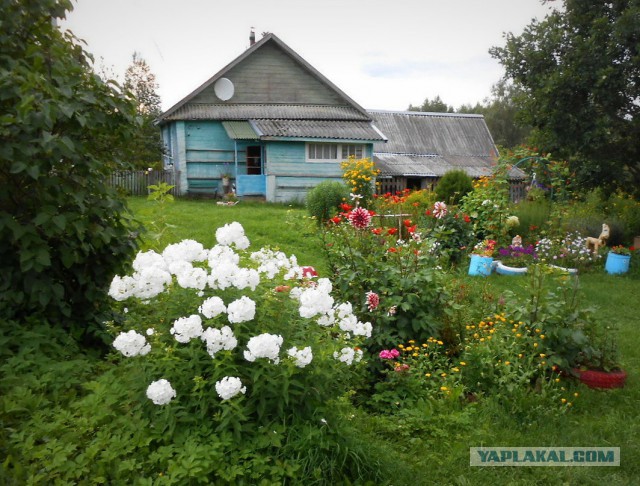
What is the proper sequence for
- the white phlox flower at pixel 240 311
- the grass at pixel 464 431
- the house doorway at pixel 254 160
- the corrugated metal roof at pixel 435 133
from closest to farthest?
the white phlox flower at pixel 240 311 → the grass at pixel 464 431 → the house doorway at pixel 254 160 → the corrugated metal roof at pixel 435 133

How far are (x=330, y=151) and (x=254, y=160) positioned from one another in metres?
2.74

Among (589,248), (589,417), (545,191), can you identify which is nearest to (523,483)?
(589,417)

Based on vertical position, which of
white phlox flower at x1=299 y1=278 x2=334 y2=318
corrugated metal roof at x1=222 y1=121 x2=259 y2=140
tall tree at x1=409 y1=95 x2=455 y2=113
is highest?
tall tree at x1=409 y1=95 x2=455 y2=113

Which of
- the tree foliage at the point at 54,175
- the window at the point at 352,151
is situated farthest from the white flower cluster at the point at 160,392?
the window at the point at 352,151

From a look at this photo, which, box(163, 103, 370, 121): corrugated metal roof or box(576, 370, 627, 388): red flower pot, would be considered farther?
box(163, 103, 370, 121): corrugated metal roof

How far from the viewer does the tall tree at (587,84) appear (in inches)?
381

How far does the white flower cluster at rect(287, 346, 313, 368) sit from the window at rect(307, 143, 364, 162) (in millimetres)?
14558

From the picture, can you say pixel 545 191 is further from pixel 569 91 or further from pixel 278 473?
pixel 278 473

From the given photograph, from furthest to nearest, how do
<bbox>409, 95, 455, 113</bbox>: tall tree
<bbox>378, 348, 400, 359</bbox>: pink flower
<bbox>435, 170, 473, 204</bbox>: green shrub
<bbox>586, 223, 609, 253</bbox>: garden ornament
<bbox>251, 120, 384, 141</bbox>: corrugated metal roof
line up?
<bbox>409, 95, 455, 113</bbox>: tall tree
<bbox>251, 120, 384, 141</bbox>: corrugated metal roof
<bbox>435, 170, 473, 204</bbox>: green shrub
<bbox>586, 223, 609, 253</bbox>: garden ornament
<bbox>378, 348, 400, 359</bbox>: pink flower

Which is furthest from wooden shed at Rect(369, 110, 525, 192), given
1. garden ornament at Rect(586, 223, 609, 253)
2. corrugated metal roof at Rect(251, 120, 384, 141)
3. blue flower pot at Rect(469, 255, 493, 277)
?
blue flower pot at Rect(469, 255, 493, 277)

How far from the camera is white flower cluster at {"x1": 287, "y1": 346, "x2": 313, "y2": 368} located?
241cm

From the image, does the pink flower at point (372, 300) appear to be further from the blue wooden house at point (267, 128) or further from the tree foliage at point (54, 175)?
the blue wooden house at point (267, 128)

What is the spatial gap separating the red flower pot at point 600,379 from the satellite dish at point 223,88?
15639 millimetres

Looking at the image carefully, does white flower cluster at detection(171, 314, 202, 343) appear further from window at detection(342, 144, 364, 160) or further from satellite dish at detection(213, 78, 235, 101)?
satellite dish at detection(213, 78, 235, 101)
